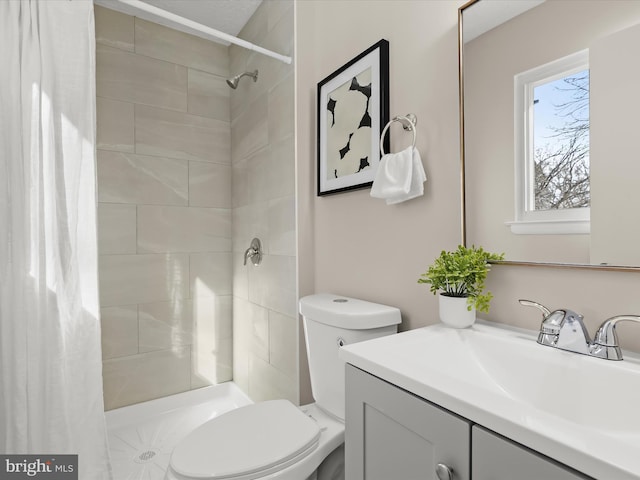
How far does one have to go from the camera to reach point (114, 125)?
2.04m

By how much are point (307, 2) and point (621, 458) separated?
196 cm

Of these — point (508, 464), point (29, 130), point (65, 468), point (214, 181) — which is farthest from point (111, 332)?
point (508, 464)

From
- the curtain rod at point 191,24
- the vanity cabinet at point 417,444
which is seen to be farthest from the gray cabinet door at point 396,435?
the curtain rod at point 191,24

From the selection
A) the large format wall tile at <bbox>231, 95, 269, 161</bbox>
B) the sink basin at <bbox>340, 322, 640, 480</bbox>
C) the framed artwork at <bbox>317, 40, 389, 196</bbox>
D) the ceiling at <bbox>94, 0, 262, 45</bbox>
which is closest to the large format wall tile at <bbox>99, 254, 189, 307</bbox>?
the large format wall tile at <bbox>231, 95, 269, 161</bbox>

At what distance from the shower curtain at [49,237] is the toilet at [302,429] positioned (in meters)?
0.48

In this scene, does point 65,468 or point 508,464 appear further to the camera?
point 65,468

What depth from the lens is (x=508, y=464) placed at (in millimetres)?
502

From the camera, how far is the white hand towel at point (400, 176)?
3.74ft

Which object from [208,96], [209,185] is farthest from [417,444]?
[208,96]

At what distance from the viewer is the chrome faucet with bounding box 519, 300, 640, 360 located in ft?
2.32

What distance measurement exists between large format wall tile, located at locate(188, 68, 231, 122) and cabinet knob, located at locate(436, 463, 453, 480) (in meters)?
2.31

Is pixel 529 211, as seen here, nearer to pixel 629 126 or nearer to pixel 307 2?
pixel 629 126

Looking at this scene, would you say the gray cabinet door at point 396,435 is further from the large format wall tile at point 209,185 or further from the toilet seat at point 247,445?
the large format wall tile at point 209,185

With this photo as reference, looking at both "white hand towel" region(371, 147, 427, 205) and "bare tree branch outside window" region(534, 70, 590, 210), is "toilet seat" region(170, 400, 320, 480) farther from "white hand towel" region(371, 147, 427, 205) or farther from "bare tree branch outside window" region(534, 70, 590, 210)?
"bare tree branch outside window" region(534, 70, 590, 210)
